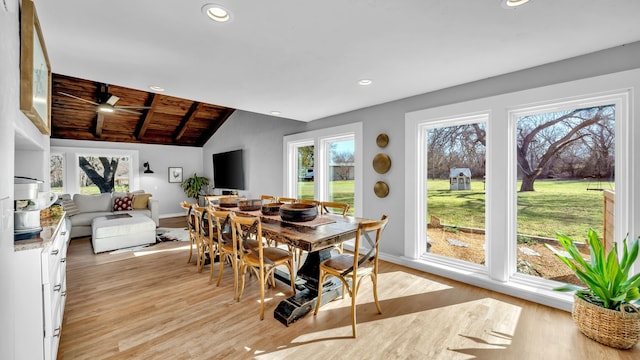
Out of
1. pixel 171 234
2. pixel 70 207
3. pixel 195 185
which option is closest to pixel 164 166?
pixel 195 185

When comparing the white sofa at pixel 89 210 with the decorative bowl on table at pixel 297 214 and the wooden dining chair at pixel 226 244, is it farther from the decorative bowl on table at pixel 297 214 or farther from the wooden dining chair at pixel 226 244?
the decorative bowl on table at pixel 297 214

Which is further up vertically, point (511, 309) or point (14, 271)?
point (14, 271)

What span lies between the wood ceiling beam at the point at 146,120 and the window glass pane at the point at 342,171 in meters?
4.06

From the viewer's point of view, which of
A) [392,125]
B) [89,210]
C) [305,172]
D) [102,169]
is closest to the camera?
[392,125]

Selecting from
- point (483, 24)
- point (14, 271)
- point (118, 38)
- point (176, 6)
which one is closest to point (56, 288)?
point (14, 271)

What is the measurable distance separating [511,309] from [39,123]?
14.5 ft

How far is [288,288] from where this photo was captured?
9.72ft

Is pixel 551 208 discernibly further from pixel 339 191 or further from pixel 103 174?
pixel 103 174

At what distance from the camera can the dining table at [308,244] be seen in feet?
6.60

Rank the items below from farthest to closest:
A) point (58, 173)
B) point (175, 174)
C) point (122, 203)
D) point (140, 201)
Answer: point (175, 174) < point (58, 173) < point (140, 201) < point (122, 203)

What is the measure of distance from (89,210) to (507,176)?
761cm

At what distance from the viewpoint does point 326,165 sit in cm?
474

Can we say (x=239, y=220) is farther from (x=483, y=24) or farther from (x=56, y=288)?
(x=483, y=24)

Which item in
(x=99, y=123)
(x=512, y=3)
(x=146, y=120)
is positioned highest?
(x=146, y=120)
